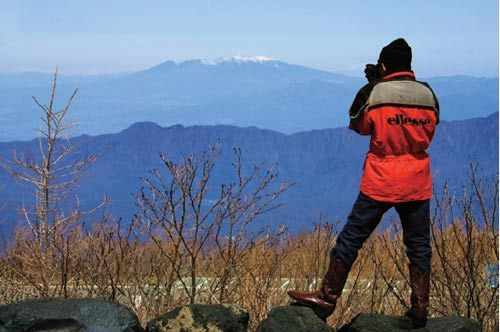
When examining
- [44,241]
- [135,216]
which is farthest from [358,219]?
[44,241]

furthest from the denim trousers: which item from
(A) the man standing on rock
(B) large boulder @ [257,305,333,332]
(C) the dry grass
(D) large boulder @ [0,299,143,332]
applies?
(D) large boulder @ [0,299,143,332]

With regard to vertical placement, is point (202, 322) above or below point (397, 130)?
below

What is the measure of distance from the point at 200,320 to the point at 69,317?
92cm

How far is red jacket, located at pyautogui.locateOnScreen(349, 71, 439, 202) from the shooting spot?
206 inches

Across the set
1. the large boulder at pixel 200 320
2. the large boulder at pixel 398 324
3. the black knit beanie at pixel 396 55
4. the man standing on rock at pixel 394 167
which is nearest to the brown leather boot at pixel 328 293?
the man standing on rock at pixel 394 167

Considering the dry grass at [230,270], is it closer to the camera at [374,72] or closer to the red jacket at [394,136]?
the red jacket at [394,136]

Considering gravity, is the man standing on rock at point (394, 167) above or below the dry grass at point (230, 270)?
above

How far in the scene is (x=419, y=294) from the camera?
5578 millimetres

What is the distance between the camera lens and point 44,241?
7.50 meters

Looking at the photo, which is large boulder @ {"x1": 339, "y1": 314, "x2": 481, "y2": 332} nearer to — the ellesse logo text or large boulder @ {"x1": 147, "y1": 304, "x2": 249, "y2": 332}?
large boulder @ {"x1": 147, "y1": 304, "x2": 249, "y2": 332}

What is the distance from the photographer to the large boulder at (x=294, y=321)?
213 inches

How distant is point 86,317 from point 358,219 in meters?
2.00

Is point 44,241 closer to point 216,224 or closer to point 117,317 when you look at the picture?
point 216,224

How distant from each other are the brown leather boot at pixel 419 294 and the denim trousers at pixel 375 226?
0.05 metres
